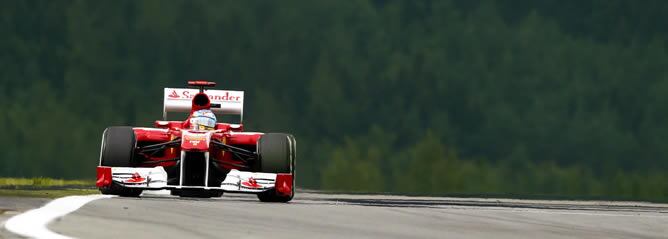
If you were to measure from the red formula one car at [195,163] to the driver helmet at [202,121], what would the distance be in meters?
1.16

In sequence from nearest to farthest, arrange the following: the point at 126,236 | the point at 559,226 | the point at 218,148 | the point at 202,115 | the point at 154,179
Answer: the point at 126,236 < the point at 559,226 < the point at 154,179 < the point at 218,148 < the point at 202,115

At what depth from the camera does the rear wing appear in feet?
116

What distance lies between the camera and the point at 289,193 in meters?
28.6

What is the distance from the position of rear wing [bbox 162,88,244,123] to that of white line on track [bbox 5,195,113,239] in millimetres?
14771

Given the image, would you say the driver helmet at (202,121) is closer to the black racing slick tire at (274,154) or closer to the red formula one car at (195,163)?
the red formula one car at (195,163)

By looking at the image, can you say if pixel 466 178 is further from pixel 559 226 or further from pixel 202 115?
pixel 559 226

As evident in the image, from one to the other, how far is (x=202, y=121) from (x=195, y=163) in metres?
3.81

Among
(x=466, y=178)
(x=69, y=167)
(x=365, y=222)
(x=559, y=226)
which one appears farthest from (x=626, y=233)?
(x=466, y=178)

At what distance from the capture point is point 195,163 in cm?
2794

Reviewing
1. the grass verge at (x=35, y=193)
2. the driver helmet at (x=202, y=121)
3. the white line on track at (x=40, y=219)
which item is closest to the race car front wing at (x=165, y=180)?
the grass verge at (x=35, y=193)

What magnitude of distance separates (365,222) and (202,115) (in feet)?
44.8

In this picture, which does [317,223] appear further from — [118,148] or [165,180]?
[118,148]

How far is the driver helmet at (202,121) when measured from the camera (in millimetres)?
31605

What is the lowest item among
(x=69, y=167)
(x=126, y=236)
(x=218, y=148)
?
(x=126, y=236)
